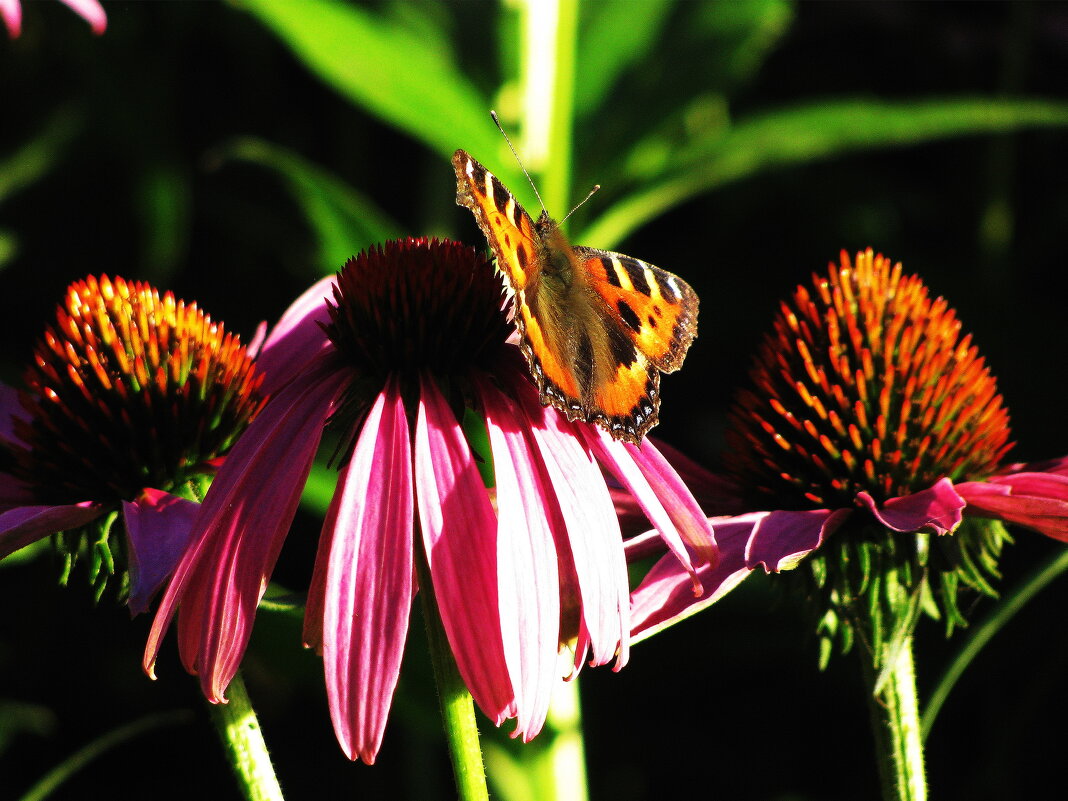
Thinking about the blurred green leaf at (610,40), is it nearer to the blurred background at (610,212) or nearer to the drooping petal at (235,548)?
the blurred background at (610,212)

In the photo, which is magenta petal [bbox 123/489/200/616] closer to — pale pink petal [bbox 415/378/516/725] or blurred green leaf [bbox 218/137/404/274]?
pale pink petal [bbox 415/378/516/725]

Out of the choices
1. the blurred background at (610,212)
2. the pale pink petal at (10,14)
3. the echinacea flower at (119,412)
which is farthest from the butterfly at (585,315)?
the blurred background at (610,212)

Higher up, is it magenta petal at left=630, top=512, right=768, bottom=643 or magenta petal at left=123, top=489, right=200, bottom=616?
magenta petal at left=123, top=489, right=200, bottom=616

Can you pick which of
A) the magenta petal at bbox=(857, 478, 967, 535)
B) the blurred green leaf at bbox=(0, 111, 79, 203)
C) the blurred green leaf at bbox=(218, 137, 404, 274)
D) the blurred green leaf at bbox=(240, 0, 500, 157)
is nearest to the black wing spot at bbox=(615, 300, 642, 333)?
the magenta petal at bbox=(857, 478, 967, 535)

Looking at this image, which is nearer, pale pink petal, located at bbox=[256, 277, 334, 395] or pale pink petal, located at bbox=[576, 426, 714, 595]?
pale pink petal, located at bbox=[576, 426, 714, 595]

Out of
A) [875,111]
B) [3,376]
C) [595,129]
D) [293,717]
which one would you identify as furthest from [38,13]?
[875,111]

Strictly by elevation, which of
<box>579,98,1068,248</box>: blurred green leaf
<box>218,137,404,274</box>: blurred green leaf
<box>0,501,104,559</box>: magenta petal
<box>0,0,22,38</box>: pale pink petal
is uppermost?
<box>579,98,1068,248</box>: blurred green leaf

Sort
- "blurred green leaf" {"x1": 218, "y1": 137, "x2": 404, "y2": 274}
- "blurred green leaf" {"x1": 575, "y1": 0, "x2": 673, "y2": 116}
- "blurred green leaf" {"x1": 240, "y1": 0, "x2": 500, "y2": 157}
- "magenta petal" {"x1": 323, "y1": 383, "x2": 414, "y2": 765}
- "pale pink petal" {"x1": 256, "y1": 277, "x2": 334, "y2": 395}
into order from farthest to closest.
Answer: "blurred green leaf" {"x1": 575, "y1": 0, "x2": 673, "y2": 116}, "blurred green leaf" {"x1": 240, "y1": 0, "x2": 500, "y2": 157}, "blurred green leaf" {"x1": 218, "y1": 137, "x2": 404, "y2": 274}, "pale pink petal" {"x1": 256, "y1": 277, "x2": 334, "y2": 395}, "magenta petal" {"x1": 323, "y1": 383, "x2": 414, "y2": 765}

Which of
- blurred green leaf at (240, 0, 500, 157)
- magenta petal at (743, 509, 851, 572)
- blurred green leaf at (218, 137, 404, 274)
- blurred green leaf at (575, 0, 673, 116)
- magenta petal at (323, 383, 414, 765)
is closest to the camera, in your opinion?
magenta petal at (323, 383, 414, 765)
